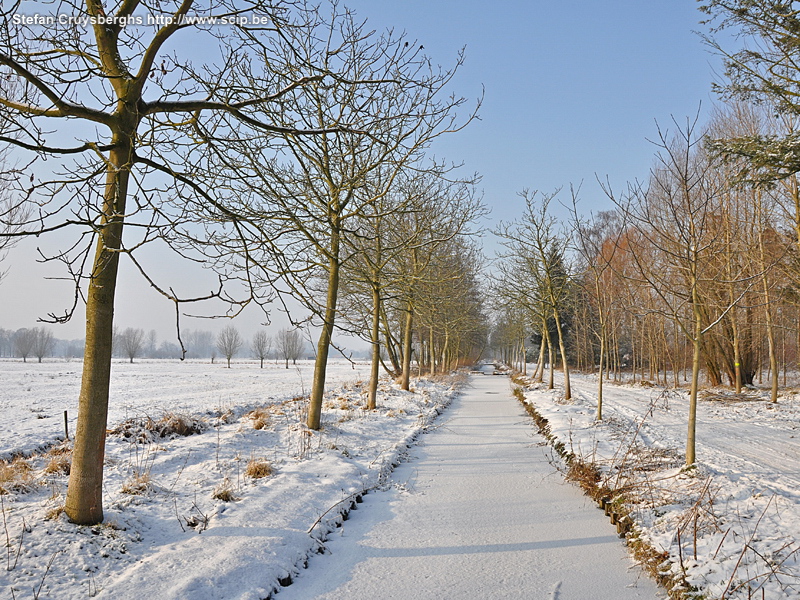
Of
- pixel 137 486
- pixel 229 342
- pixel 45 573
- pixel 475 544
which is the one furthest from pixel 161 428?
pixel 229 342

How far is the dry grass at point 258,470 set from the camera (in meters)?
6.35

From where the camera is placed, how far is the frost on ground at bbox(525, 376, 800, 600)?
3771 mm

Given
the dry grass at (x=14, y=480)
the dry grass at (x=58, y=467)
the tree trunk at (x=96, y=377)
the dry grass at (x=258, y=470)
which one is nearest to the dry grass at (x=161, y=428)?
the dry grass at (x=58, y=467)

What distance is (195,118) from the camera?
4.61 m

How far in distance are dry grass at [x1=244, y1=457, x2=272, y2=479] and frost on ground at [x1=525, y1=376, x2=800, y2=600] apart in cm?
426

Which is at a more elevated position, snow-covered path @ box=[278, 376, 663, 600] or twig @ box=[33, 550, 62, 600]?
twig @ box=[33, 550, 62, 600]

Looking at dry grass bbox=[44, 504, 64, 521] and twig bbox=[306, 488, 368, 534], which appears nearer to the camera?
dry grass bbox=[44, 504, 64, 521]

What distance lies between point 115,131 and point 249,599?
13.3 feet

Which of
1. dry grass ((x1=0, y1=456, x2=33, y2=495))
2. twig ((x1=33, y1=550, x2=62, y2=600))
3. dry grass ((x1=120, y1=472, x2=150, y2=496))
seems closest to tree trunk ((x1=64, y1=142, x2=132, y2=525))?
twig ((x1=33, y1=550, x2=62, y2=600))

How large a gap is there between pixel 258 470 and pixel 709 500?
505 cm

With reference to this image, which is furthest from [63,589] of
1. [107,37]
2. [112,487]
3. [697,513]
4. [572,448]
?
[572,448]

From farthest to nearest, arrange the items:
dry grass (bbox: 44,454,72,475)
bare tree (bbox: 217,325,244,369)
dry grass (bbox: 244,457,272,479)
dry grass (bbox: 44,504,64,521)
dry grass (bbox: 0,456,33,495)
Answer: bare tree (bbox: 217,325,244,369) < dry grass (bbox: 244,457,272,479) < dry grass (bbox: 44,454,72,475) < dry grass (bbox: 0,456,33,495) < dry grass (bbox: 44,504,64,521)

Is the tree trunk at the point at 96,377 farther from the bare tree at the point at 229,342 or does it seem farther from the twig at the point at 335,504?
the bare tree at the point at 229,342

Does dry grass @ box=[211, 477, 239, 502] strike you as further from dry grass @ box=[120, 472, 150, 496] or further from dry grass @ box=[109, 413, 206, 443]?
dry grass @ box=[109, 413, 206, 443]
